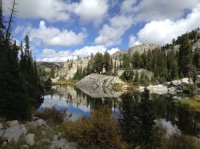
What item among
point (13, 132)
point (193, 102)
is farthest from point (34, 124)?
point (193, 102)

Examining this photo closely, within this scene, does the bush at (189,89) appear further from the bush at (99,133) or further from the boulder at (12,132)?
the boulder at (12,132)

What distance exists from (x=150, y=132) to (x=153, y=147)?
47.7 inches

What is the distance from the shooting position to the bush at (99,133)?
23.8 meters

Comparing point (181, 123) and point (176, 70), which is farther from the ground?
point (176, 70)

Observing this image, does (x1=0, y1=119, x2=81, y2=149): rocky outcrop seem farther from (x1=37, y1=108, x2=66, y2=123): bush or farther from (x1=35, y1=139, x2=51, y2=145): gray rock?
(x1=37, y1=108, x2=66, y2=123): bush

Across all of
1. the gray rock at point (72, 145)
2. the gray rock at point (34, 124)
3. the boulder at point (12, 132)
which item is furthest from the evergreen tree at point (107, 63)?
the boulder at point (12, 132)

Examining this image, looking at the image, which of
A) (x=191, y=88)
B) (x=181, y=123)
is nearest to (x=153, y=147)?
(x=181, y=123)

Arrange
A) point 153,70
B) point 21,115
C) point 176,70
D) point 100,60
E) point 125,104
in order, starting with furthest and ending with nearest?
point 100,60
point 153,70
point 176,70
point 21,115
point 125,104

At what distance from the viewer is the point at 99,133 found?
23938mm

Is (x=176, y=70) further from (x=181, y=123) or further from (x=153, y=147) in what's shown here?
(x=153, y=147)

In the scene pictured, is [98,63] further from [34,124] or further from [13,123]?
[13,123]

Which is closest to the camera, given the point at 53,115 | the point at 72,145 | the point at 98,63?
the point at 72,145

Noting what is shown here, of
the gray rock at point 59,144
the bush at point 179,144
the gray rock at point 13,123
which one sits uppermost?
the gray rock at point 13,123

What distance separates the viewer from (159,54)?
169 m
